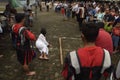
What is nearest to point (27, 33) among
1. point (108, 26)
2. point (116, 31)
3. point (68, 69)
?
point (68, 69)

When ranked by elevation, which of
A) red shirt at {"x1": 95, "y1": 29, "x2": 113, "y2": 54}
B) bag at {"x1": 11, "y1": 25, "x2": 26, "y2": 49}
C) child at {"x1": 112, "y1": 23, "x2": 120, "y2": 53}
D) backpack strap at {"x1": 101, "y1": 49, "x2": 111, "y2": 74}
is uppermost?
backpack strap at {"x1": 101, "y1": 49, "x2": 111, "y2": 74}

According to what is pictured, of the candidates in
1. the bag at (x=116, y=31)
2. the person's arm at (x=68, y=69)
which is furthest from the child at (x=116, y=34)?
the person's arm at (x=68, y=69)

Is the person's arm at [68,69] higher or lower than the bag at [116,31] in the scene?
higher

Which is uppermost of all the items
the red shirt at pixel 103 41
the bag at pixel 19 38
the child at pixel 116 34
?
the red shirt at pixel 103 41

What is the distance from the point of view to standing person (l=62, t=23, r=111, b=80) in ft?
11.6

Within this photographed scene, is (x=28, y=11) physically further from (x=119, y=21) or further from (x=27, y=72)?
(x=27, y=72)

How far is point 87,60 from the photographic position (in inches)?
139

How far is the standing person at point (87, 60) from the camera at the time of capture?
3527 millimetres

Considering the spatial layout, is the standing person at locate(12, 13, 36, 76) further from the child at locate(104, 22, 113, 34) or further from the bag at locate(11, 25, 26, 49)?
the child at locate(104, 22, 113, 34)

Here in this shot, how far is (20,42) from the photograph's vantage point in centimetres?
759

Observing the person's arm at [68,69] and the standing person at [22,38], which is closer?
the person's arm at [68,69]

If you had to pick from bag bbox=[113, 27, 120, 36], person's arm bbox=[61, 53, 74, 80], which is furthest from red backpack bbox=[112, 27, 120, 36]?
person's arm bbox=[61, 53, 74, 80]

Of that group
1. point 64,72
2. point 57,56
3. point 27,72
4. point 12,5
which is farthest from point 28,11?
point 64,72

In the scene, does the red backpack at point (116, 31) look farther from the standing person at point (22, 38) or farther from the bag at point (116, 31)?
the standing person at point (22, 38)
